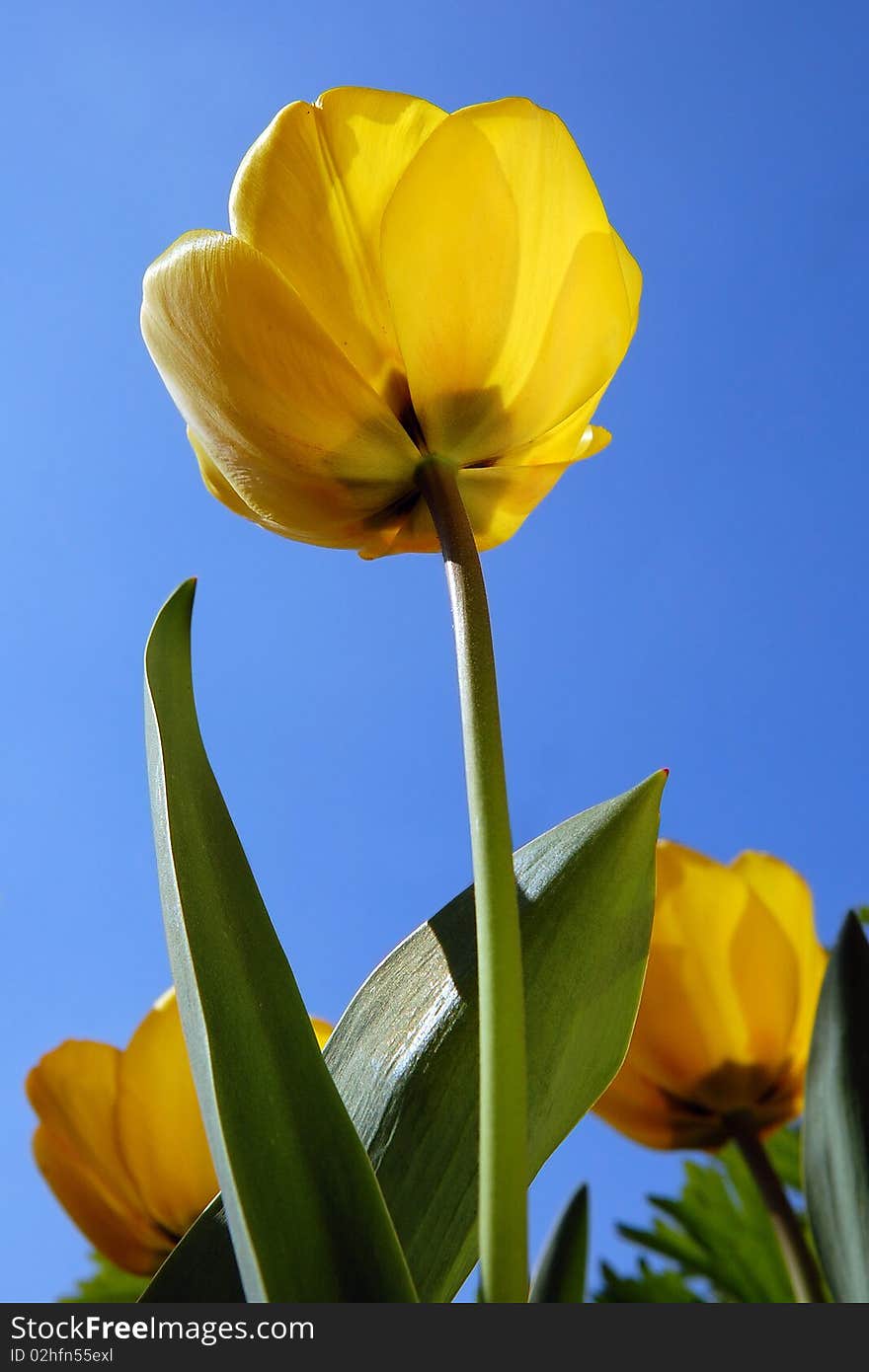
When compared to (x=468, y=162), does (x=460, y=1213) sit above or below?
below

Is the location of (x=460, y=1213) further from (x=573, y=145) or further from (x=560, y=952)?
(x=573, y=145)

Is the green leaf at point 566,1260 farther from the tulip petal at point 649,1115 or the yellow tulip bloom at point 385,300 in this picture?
the yellow tulip bloom at point 385,300

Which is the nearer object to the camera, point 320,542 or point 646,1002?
point 320,542

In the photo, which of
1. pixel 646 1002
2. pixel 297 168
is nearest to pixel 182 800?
pixel 297 168

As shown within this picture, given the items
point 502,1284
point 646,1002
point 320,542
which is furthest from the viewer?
point 646,1002

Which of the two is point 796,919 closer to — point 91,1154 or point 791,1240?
point 791,1240

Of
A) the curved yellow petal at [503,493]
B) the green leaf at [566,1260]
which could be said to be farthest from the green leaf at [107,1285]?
the curved yellow petal at [503,493]

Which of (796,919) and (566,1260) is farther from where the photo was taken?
(796,919)

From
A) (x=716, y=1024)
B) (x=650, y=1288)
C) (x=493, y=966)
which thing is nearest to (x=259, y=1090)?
(x=493, y=966)
